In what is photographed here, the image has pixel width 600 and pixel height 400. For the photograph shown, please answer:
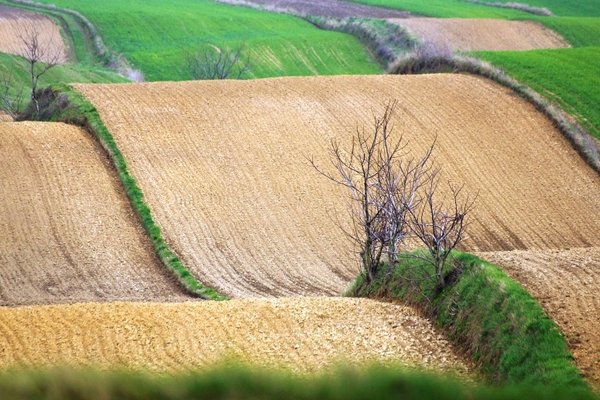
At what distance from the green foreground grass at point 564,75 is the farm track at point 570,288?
58.3 feet

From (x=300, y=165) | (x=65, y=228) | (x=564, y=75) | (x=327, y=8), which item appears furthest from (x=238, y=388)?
(x=327, y=8)

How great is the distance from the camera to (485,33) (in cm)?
6019

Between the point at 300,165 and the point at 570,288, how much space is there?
1559 centimetres

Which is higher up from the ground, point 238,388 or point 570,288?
point 238,388

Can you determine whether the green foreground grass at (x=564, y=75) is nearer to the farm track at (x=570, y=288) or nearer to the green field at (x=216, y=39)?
the green field at (x=216, y=39)

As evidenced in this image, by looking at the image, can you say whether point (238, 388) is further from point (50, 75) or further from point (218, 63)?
point (218, 63)

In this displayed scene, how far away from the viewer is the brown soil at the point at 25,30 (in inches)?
2157

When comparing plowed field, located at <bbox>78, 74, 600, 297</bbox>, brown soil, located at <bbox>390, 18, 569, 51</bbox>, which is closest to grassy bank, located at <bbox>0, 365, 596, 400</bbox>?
plowed field, located at <bbox>78, 74, 600, 297</bbox>

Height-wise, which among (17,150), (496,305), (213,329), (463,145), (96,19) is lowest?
(96,19)

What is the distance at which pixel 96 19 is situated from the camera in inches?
2438

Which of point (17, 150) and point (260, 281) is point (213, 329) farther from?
point (17, 150)

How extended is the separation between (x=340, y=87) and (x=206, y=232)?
37.6 ft

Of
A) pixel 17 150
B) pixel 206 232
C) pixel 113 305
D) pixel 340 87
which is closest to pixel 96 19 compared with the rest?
pixel 340 87

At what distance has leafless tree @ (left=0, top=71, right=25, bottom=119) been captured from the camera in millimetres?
40000
